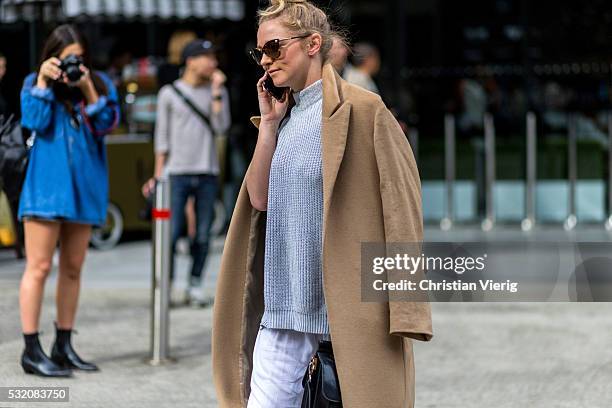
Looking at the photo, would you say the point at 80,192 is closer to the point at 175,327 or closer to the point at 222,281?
the point at 175,327

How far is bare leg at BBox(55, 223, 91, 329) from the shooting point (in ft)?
22.7

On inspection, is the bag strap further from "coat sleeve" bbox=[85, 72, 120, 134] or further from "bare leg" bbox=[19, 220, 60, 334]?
"bare leg" bbox=[19, 220, 60, 334]

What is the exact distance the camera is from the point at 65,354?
7.03 m

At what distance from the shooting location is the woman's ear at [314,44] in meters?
4.13

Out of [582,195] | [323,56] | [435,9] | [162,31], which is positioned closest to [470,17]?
[435,9]

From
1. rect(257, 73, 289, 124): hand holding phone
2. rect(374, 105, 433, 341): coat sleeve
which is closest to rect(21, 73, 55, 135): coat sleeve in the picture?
rect(257, 73, 289, 124): hand holding phone

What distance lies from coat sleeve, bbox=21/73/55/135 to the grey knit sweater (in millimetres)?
2855

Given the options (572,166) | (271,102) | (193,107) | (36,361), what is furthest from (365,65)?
(271,102)

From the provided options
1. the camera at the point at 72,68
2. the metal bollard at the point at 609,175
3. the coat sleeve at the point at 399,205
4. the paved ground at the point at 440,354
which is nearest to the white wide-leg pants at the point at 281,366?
the coat sleeve at the point at 399,205

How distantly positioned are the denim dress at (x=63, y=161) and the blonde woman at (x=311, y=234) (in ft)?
8.36

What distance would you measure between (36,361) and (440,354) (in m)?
2.46

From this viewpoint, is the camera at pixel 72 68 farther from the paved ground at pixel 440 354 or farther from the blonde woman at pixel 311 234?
the blonde woman at pixel 311 234

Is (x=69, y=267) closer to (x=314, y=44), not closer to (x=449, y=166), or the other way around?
(x=314, y=44)

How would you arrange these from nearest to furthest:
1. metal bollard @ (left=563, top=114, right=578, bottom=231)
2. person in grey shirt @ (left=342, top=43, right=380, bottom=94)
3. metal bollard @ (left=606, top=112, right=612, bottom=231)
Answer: person in grey shirt @ (left=342, top=43, right=380, bottom=94)
metal bollard @ (left=606, top=112, right=612, bottom=231)
metal bollard @ (left=563, top=114, right=578, bottom=231)
